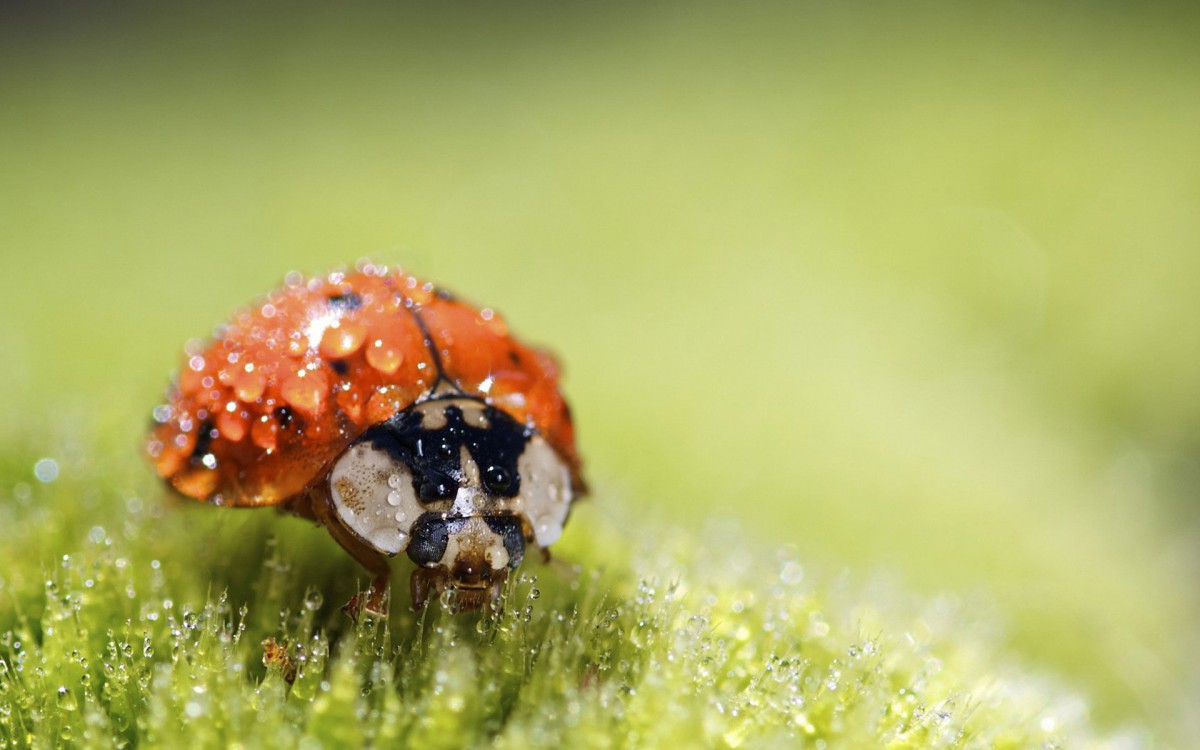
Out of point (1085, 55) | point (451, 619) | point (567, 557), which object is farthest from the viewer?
point (1085, 55)

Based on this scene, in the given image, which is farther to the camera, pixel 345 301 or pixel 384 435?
pixel 345 301

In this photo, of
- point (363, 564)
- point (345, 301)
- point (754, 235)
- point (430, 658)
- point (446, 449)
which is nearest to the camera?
point (430, 658)

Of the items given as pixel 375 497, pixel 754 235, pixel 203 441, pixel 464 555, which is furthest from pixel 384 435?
pixel 754 235


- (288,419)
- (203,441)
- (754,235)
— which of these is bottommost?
(203,441)

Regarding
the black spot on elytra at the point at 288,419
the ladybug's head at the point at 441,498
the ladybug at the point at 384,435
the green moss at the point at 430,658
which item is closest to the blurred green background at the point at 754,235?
the green moss at the point at 430,658

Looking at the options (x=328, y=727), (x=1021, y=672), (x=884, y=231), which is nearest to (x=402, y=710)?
(x=328, y=727)

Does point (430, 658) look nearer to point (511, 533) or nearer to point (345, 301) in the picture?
point (511, 533)

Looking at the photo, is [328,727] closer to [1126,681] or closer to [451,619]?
[451,619]
